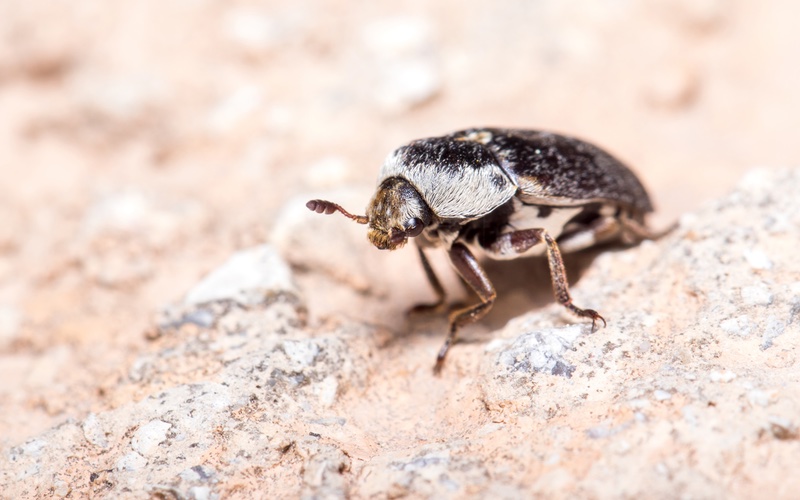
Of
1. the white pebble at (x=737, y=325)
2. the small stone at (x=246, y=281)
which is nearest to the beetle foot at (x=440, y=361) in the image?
the small stone at (x=246, y=281)

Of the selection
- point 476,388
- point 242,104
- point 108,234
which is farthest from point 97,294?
Result: point 476,388

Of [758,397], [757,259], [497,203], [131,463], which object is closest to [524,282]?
[497,203]

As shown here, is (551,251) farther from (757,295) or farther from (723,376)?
(723,376)

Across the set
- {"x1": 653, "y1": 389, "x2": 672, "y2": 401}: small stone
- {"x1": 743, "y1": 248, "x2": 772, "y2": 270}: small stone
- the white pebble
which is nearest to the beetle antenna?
{"x1": 653, "y1": 389, "x2": 672, "y2": 401}: small stone

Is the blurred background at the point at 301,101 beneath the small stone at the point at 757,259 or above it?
above

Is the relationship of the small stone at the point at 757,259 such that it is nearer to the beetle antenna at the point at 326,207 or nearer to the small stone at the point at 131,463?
the beetle antenna at the point at 326,207

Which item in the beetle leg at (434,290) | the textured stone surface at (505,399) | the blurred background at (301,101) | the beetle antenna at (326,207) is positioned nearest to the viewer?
the textured stone surface at (505,399)
